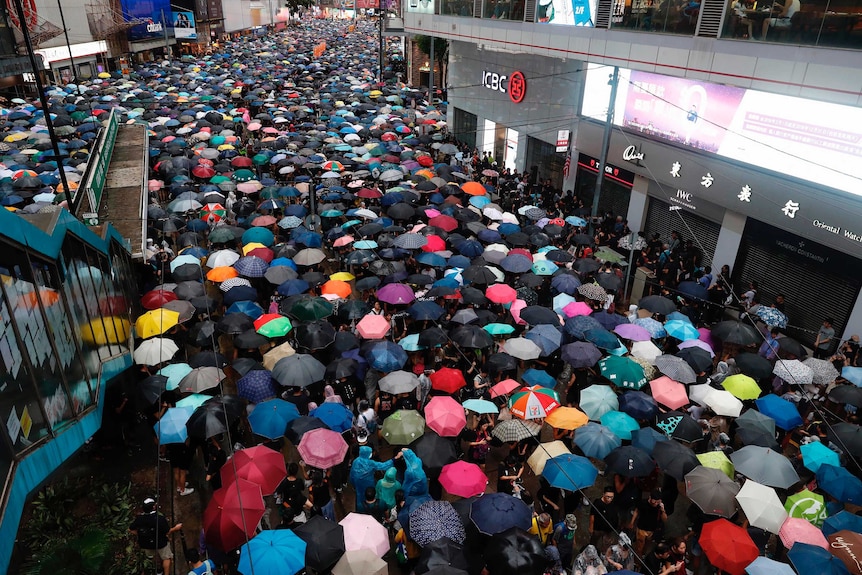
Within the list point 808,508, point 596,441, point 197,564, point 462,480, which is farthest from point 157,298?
point 808,508

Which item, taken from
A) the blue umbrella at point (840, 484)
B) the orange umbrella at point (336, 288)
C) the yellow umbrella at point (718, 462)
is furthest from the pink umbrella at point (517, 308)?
the blue umbrella at point (840, 484)

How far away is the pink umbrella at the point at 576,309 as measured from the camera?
12.0m

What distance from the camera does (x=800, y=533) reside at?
271 inches

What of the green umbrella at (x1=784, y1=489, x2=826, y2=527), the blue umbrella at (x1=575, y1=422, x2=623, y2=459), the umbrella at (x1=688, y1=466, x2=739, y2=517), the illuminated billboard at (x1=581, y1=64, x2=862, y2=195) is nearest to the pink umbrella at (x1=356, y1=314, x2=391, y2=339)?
→ the blue umbrella at (x1=575, y1=422, x2=623, y2=459)

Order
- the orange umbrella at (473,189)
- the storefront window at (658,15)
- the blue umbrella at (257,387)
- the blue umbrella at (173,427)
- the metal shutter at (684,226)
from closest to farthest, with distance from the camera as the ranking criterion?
1. the blue umbrella at (173,427)
2. the blue umbrella at (257,387)
3. the storefront window at (658,15)
4. the metal shutter at (684,226)
5. the orange umbrella at (473,189)

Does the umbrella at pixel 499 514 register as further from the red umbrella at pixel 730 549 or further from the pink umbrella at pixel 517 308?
the pink umbrella at pixel 517 308

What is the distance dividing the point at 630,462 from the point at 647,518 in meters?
0.77

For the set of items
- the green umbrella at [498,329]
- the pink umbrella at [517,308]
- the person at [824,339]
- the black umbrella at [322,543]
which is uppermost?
the black umbrella at [322,543]

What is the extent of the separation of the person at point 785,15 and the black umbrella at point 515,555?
440 inches

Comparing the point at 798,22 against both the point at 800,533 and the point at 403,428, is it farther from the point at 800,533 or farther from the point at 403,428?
the point at 403,428

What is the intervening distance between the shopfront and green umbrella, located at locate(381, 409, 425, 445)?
1509cm

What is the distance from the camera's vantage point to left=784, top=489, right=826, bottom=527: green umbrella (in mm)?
7273

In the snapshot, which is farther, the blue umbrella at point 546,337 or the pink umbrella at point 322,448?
the blue umbrella at point 546,337

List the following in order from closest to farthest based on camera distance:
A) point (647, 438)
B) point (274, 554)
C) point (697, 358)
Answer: point (274, 554)
point (647, 438)
point (697, 358)
